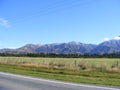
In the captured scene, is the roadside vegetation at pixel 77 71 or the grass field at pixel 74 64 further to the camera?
the grass field at pixel 74 64

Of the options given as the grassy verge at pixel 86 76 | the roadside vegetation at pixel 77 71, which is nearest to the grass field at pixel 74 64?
the roadside vegetation at pixel 77 71

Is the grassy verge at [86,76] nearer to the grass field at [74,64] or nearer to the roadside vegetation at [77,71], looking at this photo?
the roadside vegetation at [77,71]

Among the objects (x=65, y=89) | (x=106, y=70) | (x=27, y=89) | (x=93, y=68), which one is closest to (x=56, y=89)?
(x=65, y=89)

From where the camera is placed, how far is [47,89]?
12.7 m

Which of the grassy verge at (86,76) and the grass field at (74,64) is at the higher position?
the grass field at (74,64)

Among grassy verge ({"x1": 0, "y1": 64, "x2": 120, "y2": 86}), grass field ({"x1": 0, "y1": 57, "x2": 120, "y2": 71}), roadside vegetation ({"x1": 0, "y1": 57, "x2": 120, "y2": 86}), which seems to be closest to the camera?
grassy verge ({"x1": 0, "y1": 64, "x2": 120, "y2": 86})

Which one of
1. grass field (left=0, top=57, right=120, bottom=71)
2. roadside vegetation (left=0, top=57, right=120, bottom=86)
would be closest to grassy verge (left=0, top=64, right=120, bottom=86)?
roadside vegetation (left=0, top=57, right=120, bottom=86)

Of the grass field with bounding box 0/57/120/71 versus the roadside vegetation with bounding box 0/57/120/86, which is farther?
the grass field with bounding box 0/57/120/71

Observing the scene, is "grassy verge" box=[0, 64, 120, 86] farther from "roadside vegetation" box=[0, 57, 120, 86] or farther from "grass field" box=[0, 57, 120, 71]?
"grass field" box=[0, 57, 120, 71]

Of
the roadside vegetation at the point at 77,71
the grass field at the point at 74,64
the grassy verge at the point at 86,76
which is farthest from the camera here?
the grass field at the point at 74,64

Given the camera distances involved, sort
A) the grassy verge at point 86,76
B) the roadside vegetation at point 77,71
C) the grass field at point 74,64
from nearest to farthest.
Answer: the grassy verge at point 86,76 → the roadside vegetation at point 77,71 → the grass field at point 74,64

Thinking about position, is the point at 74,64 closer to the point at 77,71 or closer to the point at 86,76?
the point at 77,71

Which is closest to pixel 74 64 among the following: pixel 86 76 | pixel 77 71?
pixel 77 71

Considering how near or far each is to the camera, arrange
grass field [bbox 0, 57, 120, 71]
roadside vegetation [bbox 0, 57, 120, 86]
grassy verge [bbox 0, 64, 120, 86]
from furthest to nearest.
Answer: grass field [bbox 0, 57, 120, 71], roadside vegetation [bbox 0, 57, 120, 86], grassy verge [bbox 0, 64, 120, 86]
